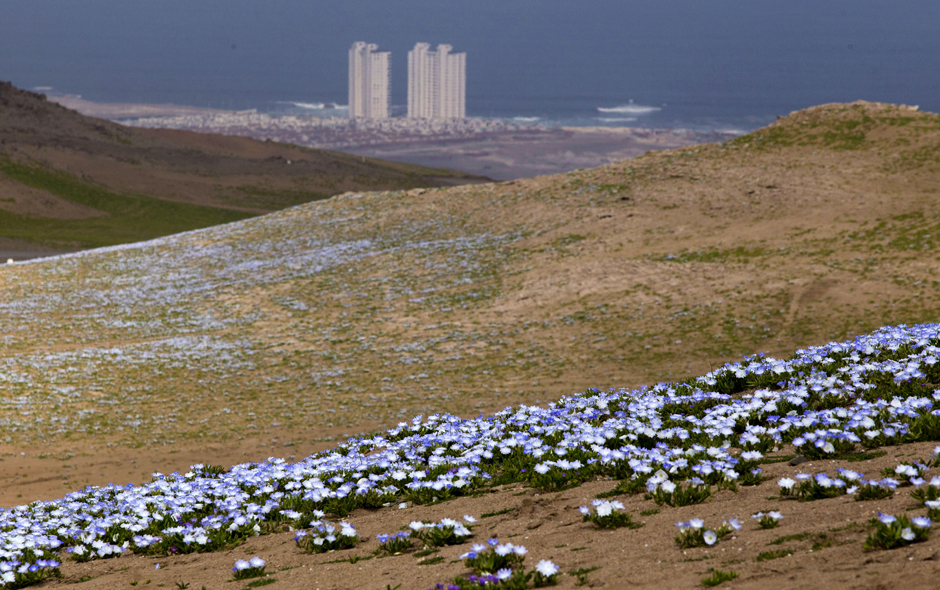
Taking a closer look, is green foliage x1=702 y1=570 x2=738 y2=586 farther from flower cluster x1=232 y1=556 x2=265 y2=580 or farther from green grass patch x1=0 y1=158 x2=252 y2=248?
green grass patch x1=0 y1=158 x2=252 y2=248

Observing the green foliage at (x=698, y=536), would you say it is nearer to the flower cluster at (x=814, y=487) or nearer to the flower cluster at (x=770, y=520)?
the flower cluster at (x=770, y=520)

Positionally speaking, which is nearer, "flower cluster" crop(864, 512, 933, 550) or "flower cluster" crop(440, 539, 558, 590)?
"flower cluster" crop(864, 512, 933, 550)

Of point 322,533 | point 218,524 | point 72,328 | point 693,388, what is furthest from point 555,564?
point 72,328

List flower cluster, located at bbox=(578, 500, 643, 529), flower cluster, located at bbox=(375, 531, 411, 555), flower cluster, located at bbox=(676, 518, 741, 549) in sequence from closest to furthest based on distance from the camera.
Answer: flower cluster, located at bbox=(676, 518, 741, 549), flower cluster, located at bbox=(578, 500, 643, 529), flower cluster, located at bbox=(375, 531, 411, 555)

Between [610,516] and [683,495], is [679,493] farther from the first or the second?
[610,516]

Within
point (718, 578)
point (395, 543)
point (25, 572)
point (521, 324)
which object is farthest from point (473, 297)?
point (718, 578)

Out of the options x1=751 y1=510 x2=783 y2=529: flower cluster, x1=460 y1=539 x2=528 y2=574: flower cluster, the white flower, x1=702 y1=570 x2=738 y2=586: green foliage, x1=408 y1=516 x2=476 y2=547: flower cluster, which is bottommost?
x1=408 y1=516 x2=476 y2=547: flower cluster

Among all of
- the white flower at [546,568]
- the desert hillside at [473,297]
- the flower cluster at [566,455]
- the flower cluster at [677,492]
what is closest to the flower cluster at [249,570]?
the flower cluster at [566,455]

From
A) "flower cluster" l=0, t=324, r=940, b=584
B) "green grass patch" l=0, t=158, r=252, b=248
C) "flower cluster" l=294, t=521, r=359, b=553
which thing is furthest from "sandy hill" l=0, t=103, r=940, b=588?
"green grass patch" l=0, t=158, r=252, b=248
